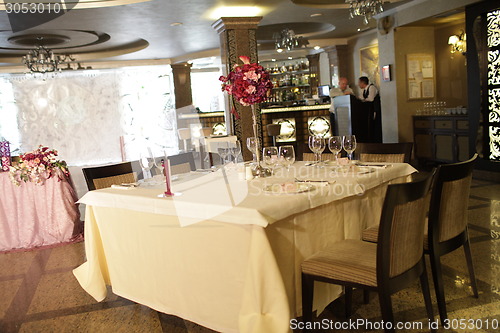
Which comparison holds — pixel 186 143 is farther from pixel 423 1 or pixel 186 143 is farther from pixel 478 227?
pixel 478 227

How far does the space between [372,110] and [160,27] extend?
14.7ft

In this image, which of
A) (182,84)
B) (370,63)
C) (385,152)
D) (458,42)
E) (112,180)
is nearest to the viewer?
(112,180)

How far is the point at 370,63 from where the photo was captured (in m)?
11.4

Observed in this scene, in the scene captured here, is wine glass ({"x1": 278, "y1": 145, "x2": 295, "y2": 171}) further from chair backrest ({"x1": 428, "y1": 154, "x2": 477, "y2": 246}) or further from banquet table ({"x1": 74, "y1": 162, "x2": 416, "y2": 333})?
chair backrest ({"x1": 428, "y1": 154, "x2": 477, "y2": 246})

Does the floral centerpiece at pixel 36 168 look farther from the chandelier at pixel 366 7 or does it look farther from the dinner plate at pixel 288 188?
the chandelier at pixel 366 7

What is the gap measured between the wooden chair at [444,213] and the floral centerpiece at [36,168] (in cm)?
392

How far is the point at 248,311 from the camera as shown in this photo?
226 cm

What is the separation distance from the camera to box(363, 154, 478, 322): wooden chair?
247cm

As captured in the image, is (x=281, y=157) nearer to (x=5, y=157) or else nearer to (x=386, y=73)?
(x=5, y=157)

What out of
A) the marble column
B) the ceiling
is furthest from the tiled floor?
the marble column

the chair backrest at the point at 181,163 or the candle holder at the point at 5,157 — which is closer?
the chair backrest at the point at 181,163

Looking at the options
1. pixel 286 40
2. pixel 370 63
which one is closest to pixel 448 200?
pixel 286 40

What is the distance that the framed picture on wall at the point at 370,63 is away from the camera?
11.2m

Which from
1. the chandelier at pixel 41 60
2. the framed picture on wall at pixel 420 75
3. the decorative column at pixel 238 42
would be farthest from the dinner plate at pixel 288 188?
the chandelier at pixel 41 60
